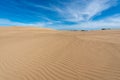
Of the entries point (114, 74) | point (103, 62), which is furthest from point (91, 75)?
point (103, 62)

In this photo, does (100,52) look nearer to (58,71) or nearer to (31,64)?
(58,71)

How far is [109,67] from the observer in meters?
4.57

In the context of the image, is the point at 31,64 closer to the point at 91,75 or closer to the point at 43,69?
the point at 43,69

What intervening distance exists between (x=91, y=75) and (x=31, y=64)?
2.60 metres

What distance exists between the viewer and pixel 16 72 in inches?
195

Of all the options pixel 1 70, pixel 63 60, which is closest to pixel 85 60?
pixel 63 60

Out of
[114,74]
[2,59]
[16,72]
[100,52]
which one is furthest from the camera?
[2,59]

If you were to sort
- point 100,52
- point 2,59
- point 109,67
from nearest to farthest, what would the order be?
1. point 109,67
2. point 100,52
3. point 2,59

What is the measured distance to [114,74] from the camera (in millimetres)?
4109

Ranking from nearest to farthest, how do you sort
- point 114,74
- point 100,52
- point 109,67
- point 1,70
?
point 114,74 → point 109,67 → point 1,70 → point 100,52

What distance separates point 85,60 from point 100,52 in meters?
1.18

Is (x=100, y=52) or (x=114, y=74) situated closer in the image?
(x=114, y=74)

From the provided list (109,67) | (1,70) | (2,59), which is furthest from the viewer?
(2,59)

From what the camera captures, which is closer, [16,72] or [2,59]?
[16,72]
